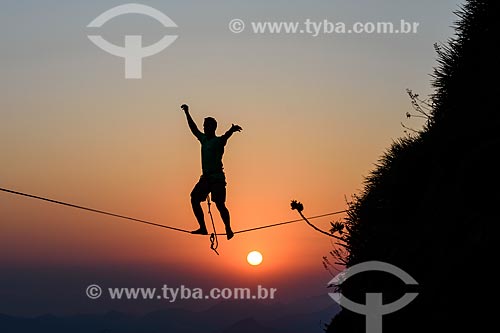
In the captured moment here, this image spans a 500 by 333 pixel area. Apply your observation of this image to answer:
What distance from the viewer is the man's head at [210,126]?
2019cm

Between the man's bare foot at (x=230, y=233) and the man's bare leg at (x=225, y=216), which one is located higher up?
the man's bare leg at (x=225, y=216)

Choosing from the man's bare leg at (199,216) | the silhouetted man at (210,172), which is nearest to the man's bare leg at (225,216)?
the silhouetted man at (210,172)

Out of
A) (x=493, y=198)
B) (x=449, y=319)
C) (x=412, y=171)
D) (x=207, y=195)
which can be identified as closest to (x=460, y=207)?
(x=493, y=198)

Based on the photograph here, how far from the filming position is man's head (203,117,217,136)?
66.2 ft

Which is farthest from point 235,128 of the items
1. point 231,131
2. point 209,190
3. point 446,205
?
point 446,205

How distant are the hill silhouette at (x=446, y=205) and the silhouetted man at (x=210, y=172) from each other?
275cm

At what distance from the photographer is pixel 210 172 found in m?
20.8

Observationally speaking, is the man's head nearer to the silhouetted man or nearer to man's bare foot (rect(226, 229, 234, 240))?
the silhouetted man

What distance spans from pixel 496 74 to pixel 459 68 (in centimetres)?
185

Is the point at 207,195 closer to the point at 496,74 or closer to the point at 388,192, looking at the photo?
the point at 388,192

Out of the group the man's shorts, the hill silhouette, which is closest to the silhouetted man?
the man's shorts

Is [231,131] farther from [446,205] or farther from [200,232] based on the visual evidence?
[446,205]

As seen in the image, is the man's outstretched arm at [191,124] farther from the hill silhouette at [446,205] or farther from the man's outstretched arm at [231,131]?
the hill silhouette at [446,205]

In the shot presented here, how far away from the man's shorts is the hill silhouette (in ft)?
8.78
